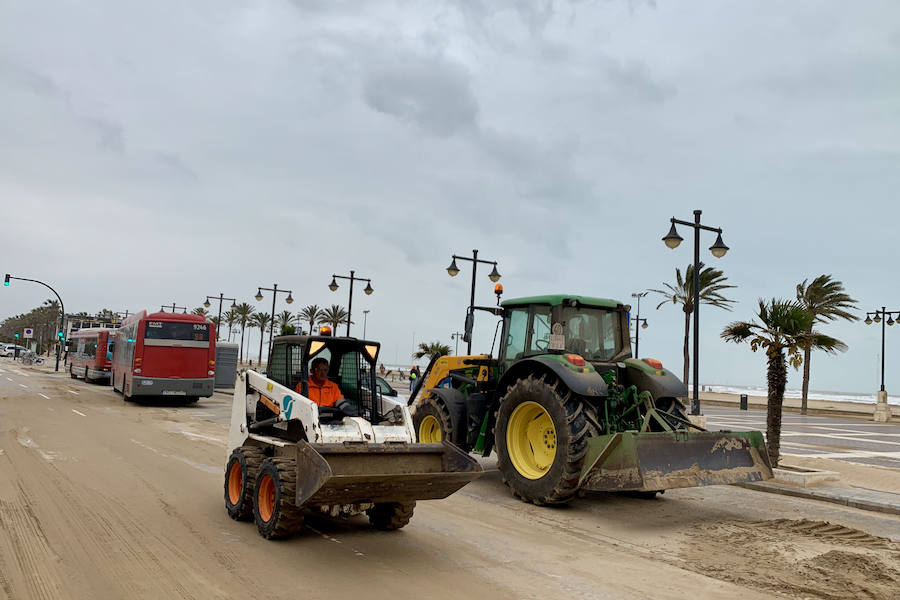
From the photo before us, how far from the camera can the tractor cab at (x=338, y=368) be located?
6.98 metres

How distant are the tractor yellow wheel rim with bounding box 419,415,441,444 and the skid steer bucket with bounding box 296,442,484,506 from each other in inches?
171

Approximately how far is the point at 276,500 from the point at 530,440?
13.8 ft

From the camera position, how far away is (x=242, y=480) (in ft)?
23.0

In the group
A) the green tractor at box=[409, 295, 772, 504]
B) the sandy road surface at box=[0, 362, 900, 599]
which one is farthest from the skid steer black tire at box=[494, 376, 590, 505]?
the sandy road surface at box=[0, 362, 900, 599]

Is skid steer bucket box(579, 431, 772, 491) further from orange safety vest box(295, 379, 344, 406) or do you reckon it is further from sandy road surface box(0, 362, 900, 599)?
orange safety vest box(295, 379, 344, 406)

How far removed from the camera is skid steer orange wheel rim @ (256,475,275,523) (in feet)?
21.2

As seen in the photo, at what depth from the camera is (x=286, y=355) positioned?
7320 millimetres

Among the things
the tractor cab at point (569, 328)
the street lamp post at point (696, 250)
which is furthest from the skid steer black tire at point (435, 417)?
the street lamp post at point (696, 250)

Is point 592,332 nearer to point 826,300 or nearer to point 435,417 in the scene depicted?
point 435,417

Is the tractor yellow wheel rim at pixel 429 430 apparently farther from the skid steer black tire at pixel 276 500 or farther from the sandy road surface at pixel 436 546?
the skid steer black tire at pixel 276 500

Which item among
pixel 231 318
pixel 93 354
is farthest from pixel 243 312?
pixel 93 354

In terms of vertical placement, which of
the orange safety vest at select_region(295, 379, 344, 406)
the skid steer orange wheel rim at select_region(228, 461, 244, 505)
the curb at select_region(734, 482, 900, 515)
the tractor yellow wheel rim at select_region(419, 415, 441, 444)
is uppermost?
the orange safety vest at select_region(295, 379, 344, 406)

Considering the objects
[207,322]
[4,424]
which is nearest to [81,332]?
[207,322]

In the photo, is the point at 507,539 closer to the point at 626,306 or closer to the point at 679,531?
the point at 679,531
